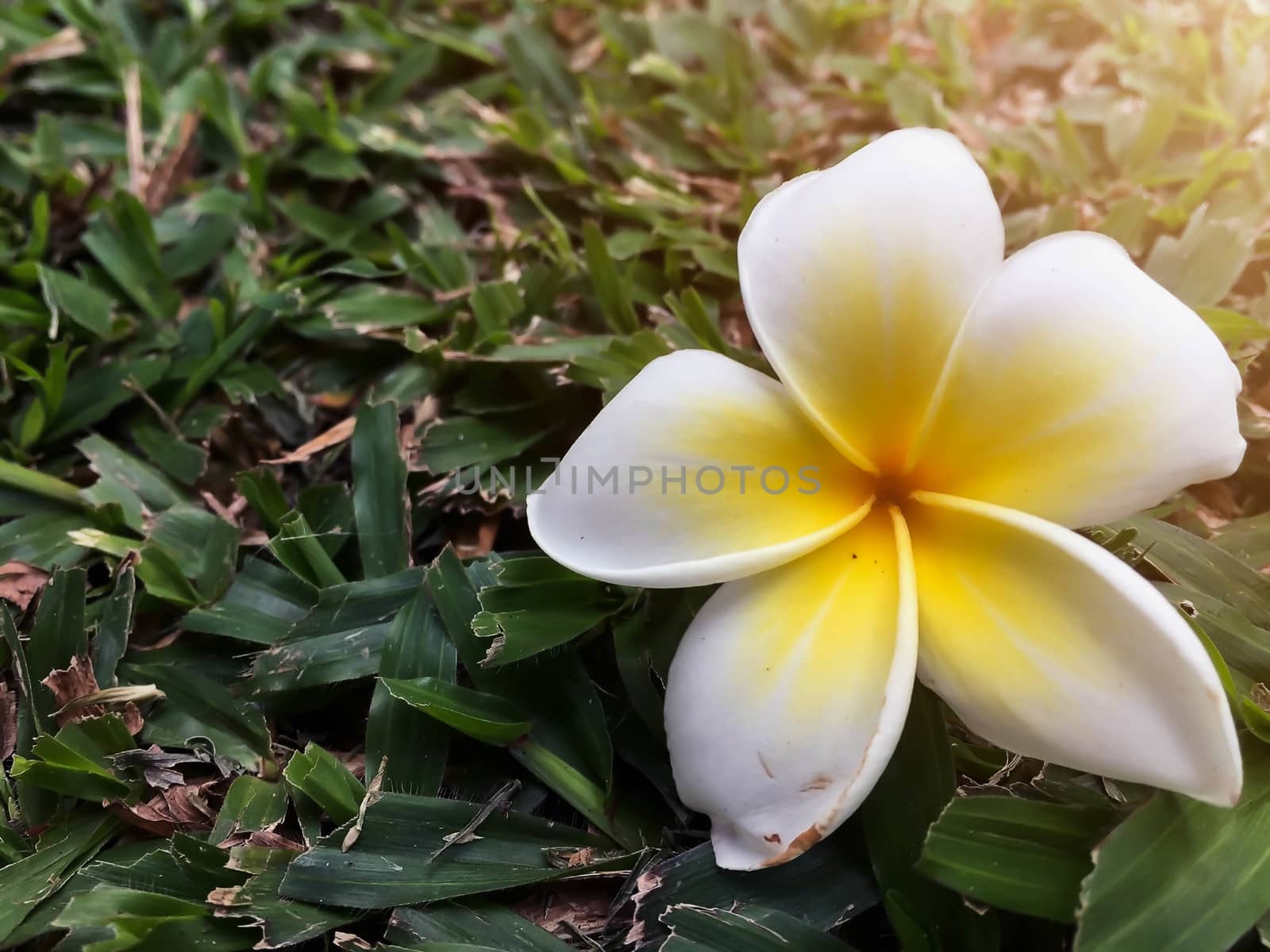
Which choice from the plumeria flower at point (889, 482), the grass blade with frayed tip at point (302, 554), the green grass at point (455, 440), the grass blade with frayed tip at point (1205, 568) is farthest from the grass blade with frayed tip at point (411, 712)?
the grass blade with frayed tip at point (1205, 568)

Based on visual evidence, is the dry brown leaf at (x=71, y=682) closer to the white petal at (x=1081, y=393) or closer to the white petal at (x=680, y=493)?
the white petal at (x=680, y=493)

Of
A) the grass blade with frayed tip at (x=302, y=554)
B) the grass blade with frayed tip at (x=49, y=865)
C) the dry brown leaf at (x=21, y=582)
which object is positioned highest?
the grass blade with frayed tip at (x=302, y=554)

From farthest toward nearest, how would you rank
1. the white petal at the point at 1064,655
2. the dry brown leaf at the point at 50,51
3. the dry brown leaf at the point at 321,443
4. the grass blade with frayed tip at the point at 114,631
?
the dry brown leaf at the point at 50,51, the dry brown leaf at the point at 321,443, the grass blade with frayed tip at the point at 114,631, the white petal at the point at 1064,655

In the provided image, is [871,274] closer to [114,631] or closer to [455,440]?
[455,440]

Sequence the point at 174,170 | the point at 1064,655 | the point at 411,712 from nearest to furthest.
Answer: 1. the point at 1064,655
2. the point at 411,712
3. the point at 174,170

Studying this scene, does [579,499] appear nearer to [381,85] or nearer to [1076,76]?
[381,85]

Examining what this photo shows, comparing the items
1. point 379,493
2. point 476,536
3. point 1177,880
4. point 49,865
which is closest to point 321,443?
point 379,493
